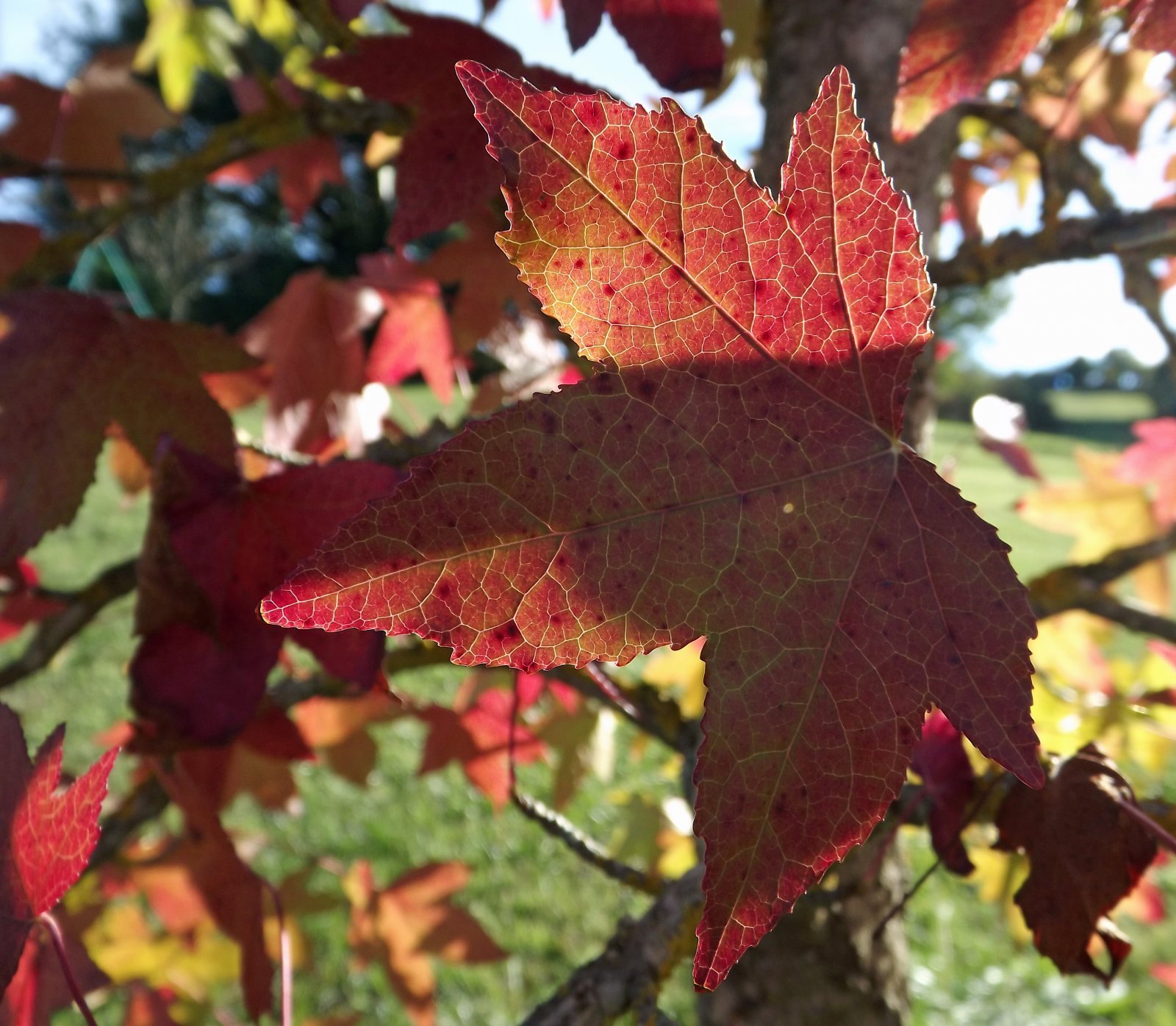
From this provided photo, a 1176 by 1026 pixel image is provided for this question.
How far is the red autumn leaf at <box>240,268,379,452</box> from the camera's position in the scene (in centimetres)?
81

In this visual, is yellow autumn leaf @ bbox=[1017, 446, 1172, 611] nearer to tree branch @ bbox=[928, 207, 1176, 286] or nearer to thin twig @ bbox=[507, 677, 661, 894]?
tree branch @ bbox=[928, 207, 1176, 286]

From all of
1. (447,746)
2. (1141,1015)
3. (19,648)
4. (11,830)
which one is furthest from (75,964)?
(19,648)

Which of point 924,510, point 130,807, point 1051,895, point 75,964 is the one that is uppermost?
point 924,510

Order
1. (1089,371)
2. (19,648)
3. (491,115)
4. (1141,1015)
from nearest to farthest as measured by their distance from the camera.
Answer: (491,115) < (1141,1015) < (19,648) < (1089,371)

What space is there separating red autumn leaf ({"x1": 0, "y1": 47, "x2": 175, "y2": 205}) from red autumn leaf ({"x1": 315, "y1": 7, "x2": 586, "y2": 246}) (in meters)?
0.55

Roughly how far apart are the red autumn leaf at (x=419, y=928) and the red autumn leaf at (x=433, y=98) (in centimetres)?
74

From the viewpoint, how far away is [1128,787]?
1.31 ft

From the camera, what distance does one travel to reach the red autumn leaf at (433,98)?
1.66 ft

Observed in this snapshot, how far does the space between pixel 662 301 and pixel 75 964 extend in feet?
1.71

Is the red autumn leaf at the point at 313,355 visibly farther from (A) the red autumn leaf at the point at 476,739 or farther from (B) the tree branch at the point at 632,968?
(B) the tree branch at the point at 632,968

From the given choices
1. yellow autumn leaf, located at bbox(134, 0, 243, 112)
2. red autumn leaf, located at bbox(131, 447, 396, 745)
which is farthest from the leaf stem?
yellow autumn leaf, located at bbox(134, 0, 243, 112)

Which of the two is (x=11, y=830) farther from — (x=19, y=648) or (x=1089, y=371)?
(x=1089, y=371)

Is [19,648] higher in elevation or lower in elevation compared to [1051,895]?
lower

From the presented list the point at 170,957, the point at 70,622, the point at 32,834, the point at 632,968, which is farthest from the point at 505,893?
the point at 32,834
